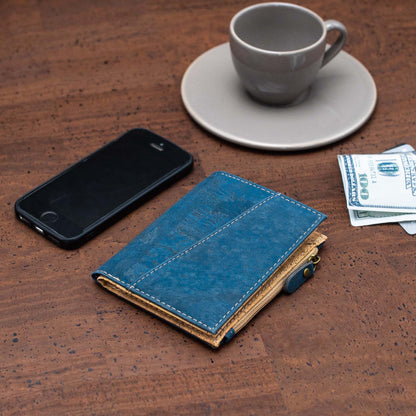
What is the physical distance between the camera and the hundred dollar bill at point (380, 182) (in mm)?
783

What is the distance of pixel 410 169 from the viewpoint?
0.81 m

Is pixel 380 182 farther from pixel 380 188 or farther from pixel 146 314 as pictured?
pixel 146 314

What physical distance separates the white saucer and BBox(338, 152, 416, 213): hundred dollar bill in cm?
7

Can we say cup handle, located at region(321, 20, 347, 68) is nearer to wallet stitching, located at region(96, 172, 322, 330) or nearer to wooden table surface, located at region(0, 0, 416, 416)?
wooden table surface, located at region(0, 0, 416, 416)

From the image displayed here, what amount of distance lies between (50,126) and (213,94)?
0.26m

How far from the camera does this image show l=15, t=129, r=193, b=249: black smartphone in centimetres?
76

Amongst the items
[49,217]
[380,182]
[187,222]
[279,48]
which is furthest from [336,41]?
[49,217]

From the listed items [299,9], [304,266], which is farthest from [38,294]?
[299,9]

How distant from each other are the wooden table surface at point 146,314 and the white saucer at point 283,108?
0.02 metres

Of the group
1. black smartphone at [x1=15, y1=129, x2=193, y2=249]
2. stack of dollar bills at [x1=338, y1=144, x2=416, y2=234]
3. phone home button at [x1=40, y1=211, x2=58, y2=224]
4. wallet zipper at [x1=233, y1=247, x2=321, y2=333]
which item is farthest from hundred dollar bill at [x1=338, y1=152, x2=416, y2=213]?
phone home button at [x1=40, y1=211, x2=58, y2=224]

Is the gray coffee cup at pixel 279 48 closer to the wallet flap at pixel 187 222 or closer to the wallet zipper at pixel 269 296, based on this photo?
the wallet flap at pixel 187 222

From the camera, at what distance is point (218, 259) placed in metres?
0.69

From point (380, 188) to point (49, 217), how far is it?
0.44 meters

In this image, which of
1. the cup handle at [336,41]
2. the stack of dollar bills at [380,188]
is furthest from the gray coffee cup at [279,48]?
the stack of dollar bills at [380,188]
